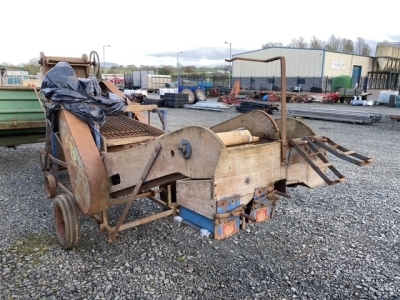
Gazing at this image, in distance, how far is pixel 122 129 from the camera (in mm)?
4398

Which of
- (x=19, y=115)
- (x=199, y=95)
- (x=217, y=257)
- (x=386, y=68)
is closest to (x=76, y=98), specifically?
(x=217, y=257)

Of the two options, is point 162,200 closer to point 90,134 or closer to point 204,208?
point 90,134

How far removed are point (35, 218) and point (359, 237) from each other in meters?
4.01

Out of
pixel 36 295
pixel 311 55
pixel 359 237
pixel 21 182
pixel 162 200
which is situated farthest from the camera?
pixel 311 55

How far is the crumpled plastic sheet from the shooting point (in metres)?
3.64

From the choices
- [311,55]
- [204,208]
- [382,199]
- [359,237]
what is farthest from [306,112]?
[311,55]

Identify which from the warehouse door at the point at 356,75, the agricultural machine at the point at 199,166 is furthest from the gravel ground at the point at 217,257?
the warehouse door at the point at 356,75

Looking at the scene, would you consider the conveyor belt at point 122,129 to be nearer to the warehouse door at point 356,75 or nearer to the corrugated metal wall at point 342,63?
the corrugated metal wall at point 342,63

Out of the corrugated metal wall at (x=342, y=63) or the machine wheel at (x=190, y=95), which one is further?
the corrugated metal wall at (x=342, y=63)

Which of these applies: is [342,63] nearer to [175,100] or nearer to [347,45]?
[175,100]

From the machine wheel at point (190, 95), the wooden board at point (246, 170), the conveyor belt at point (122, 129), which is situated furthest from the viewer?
the machine wheel at point (190, 95)

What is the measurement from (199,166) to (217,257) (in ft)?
5.19

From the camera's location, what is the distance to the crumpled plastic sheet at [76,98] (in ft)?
11.9

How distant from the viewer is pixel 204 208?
2.25 metres
